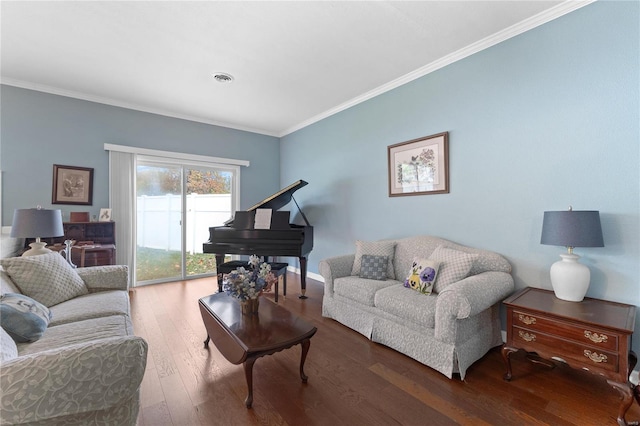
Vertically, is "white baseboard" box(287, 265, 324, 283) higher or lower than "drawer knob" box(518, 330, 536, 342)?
lower

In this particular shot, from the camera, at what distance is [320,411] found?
1.72 m

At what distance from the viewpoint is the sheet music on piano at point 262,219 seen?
391 centimetres

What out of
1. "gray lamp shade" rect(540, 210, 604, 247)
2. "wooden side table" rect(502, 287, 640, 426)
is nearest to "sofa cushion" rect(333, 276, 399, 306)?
"wooden side table" rect(502, 287, 640, 426)

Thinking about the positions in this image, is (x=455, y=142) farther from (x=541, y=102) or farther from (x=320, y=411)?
(x=320, y=411)

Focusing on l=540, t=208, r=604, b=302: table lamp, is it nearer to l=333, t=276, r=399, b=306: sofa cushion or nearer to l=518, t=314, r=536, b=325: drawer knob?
l=518, t=314, r=536, b=325: drawer knob

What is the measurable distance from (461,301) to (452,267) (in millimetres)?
599

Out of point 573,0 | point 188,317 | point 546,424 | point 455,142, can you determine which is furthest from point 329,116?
point 546,424

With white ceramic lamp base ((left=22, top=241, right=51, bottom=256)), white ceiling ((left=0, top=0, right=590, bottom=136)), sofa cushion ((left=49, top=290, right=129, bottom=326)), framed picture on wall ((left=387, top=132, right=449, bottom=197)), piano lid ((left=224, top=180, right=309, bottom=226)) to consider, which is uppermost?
white ceiling ((left=0, top=0, right=590, bottom=136))

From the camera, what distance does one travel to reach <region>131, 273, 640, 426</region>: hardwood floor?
1671mm

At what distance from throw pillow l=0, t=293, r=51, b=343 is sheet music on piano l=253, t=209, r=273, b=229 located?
2.39m

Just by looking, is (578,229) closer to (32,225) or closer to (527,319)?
(527,319)

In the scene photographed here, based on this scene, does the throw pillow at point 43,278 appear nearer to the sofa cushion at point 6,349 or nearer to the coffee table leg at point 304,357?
the sofa cushion at point 6,349

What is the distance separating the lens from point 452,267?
98.7 inches

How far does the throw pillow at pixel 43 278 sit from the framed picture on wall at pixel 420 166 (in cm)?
342
